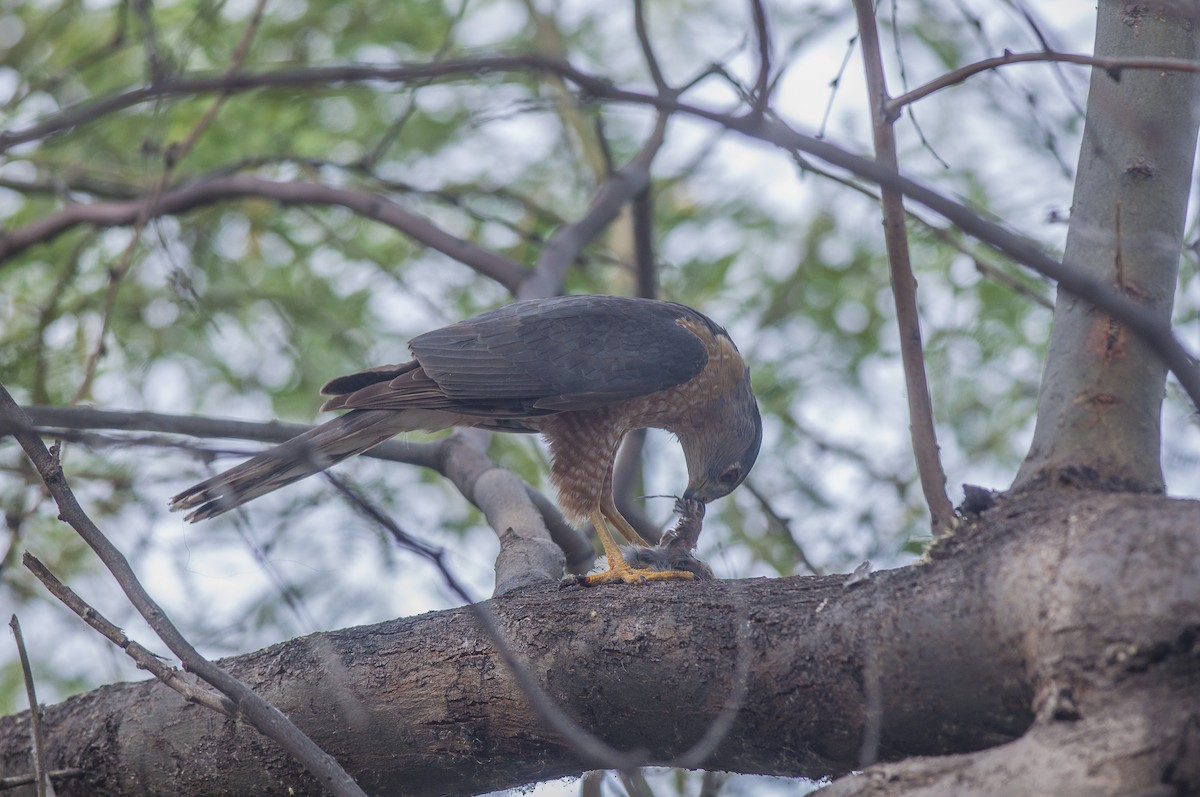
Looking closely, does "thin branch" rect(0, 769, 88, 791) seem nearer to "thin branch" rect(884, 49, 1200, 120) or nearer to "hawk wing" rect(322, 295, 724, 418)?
"hawk wing" rect(322, 295, 724, 418)

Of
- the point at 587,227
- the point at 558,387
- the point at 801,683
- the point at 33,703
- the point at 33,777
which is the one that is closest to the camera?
the point at 801,683

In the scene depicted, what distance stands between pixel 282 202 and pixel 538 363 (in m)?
2.13

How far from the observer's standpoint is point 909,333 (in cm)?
259

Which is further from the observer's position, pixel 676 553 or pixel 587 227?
pixel 587 227

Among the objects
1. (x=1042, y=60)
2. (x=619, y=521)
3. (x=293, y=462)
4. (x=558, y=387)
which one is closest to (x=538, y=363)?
(x=558, y=387)

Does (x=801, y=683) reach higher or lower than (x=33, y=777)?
lower

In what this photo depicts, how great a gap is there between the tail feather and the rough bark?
78cm

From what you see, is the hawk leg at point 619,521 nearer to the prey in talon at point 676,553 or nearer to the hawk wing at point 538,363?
the prey in talon at point 676,553

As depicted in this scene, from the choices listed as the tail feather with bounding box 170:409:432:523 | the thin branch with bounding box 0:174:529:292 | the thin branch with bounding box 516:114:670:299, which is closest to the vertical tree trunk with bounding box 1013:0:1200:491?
the tail feather with bounding box 170:409:432:523

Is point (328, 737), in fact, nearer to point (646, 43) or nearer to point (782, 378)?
point (646, 43)

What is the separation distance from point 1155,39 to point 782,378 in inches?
163

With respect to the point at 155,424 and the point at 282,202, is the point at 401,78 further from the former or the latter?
the point at 282,202

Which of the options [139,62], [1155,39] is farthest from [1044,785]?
[139,62]

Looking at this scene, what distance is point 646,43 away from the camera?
9.71 ft
